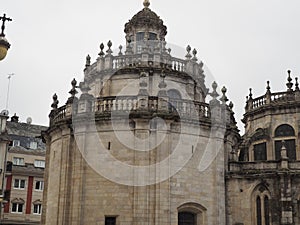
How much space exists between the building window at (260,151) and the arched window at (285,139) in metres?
0.94

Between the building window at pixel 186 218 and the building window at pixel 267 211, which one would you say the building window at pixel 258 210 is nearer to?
the building window at pixel 267 211

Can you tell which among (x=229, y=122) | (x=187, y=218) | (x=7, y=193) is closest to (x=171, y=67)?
(x=229, y=122)

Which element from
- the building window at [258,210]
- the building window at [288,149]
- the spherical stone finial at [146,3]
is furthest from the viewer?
the spherical stone finial at [146,3]

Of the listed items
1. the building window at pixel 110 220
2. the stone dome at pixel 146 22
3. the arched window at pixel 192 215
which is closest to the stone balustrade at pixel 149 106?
the arched window at pixel 192 215

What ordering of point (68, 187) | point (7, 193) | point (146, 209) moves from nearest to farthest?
point (146, 209), point (68, 187), point (7, 193)

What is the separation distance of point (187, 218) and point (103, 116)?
7.10 meters

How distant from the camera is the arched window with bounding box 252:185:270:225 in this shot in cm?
2702

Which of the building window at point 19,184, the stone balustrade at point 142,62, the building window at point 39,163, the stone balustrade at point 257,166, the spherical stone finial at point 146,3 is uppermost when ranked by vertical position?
the spherical stone finial at point 146,3

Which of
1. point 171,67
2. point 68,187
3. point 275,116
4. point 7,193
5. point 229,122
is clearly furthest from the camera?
point 7,193

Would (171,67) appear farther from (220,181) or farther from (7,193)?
(7,193)

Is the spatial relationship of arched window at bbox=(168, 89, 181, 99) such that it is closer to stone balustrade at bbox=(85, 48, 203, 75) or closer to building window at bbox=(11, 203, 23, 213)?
stone balustrade at bbox=(85, 48, 203, 75)

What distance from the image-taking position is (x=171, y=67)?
33.0 metres

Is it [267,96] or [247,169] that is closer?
[247,169]

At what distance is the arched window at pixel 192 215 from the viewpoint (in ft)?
85.1
